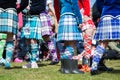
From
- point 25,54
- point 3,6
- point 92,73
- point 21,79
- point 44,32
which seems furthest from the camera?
point 25,54

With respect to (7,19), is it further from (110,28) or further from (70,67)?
(110,28)

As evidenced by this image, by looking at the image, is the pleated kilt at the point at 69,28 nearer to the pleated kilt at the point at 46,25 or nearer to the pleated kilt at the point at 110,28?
the pleated kilt at the point at 110,28

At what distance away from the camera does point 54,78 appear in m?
5.65

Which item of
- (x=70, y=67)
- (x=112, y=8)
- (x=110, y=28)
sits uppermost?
(x=112, y=8)

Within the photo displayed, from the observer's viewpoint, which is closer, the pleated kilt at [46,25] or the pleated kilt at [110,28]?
the pleated kilt at [110,28]

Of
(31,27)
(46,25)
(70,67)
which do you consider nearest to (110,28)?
(70,67)

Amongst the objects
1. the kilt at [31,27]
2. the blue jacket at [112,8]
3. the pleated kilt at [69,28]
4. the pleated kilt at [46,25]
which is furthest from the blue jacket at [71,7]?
the pleated kilt at [46,25]

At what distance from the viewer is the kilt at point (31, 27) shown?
741 cm

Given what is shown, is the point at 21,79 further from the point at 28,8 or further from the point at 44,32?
the point at 44,32

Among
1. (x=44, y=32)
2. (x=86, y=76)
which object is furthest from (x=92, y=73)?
(x=44, y=32)

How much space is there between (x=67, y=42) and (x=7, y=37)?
62.2 inches

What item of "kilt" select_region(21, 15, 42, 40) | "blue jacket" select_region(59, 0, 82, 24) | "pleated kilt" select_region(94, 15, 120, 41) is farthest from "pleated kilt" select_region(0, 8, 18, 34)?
"pleated kilt" select_region(94, 15, 120, 41)

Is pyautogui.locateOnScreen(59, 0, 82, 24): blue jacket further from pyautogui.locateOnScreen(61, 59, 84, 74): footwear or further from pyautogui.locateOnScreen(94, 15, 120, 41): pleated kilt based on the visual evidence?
pyautogui.locateOnScreen(61, 59, 84, 74): footwear

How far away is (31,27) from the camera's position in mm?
7410
